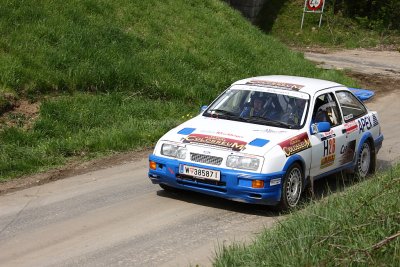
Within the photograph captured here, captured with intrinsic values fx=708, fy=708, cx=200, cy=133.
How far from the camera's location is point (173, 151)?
358 inches

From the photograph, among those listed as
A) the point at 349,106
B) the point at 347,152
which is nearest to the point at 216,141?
the point at 347,152

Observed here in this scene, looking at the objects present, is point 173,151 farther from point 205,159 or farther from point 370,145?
point 370,145

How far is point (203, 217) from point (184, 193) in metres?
1.09

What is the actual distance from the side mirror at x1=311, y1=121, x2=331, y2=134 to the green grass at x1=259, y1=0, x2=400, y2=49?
23840 millimetres

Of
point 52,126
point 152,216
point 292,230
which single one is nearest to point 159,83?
point 52,126

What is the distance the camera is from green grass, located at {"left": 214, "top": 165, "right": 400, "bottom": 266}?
5.81 metres

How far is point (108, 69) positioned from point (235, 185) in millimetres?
7065

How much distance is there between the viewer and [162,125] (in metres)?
13.5

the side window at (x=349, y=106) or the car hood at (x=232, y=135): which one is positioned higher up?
the side window at (x=349, y=106)

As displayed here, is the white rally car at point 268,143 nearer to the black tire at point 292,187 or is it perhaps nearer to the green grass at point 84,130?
the black tire at point 292,187

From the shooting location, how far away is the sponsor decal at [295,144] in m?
8.93

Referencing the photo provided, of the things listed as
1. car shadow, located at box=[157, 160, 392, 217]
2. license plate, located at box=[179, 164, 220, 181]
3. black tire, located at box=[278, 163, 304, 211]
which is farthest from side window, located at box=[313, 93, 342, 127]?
license plate, located at box=[179, 164, 220, 181]

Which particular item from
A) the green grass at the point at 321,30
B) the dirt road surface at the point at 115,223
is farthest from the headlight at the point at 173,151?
the green grass at the point at 321,30

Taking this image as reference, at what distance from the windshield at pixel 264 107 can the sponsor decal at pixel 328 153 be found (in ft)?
1.74
